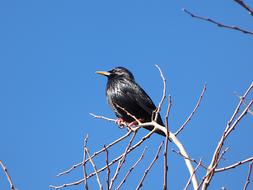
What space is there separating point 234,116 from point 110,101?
5.28 metres

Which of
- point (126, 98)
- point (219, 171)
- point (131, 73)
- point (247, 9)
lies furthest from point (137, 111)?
point (247, 9)

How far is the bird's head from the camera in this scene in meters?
9.15

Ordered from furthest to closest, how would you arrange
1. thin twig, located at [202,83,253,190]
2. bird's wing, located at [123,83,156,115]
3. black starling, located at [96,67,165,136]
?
bird's wing, located at [123,83,156,115] → black starling, located at [96,67,165,136] → thin twig, located at [202,83,253,190]

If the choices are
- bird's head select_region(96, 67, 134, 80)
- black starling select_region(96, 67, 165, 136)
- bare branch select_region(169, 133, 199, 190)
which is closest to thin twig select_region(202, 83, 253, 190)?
bare branch select_region(169, 133, 199, 190)

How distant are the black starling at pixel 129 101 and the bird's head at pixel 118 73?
29 centimetres

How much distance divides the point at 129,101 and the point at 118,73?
1058 millimetres

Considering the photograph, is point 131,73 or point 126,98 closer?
point 126,98

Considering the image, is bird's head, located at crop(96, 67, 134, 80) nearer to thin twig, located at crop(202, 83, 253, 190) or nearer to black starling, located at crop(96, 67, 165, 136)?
black starling, located at crop(96, 67, 165, 136)

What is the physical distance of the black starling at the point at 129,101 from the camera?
8289 mm

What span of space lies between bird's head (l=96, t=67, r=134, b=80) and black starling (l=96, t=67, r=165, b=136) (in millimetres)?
291

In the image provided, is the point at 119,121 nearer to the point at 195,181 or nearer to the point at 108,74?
the point at 108,74

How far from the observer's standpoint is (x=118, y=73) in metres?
9.26

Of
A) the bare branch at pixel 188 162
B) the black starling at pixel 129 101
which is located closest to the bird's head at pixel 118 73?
the black starling at pixel 129 101

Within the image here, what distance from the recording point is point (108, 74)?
926 cm
